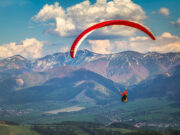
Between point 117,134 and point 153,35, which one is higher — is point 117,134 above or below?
below

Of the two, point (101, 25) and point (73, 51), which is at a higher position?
point (101, 25)

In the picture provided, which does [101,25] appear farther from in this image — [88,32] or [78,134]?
[78,134]

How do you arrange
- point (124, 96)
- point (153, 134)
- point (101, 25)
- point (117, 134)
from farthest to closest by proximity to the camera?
point (117, 134) < point (153, 134) < point (101, 25) < point (124, 96)

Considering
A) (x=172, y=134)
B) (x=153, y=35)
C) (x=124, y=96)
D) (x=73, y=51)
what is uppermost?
(x=153, y=35)

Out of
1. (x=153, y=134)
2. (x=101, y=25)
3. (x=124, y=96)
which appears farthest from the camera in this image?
(x=153, y=134)

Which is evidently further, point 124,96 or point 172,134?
point 172,134

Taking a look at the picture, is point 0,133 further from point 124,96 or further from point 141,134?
point 124,96

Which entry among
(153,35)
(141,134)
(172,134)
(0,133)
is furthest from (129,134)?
(153,35)

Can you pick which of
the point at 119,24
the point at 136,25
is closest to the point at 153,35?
the point at 136,25

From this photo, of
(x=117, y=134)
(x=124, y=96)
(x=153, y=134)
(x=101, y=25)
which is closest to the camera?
(x=124, y=96)
